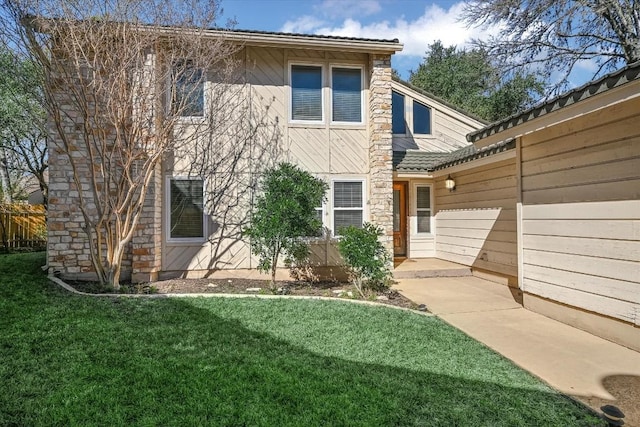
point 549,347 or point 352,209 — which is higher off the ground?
point 352,209

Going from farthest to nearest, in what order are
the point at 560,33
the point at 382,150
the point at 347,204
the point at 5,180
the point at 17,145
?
the point at 5,180, the point at 17,145, the point at 560,33, the point at 347,204, the point at 382,150

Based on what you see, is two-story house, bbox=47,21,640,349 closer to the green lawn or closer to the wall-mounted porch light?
the wall-mounted porch light

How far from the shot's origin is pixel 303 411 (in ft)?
8.72

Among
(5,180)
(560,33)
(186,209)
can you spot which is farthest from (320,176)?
(5,180)

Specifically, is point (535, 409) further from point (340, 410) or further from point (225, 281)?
point (225, 281)

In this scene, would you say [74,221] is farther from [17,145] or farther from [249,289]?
[17,145]

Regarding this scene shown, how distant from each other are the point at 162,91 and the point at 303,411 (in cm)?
658

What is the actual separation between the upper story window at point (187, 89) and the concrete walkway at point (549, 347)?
6033mm

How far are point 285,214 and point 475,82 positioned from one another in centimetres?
Result: 1311

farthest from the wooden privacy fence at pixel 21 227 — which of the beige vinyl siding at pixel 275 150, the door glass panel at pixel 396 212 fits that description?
Answer: the door glass panel at pixel 396 212

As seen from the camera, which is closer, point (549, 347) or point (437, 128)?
point (549, 347)

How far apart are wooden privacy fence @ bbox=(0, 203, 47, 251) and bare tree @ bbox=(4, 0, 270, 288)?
7.20 metres

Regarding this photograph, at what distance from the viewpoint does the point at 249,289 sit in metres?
7.07

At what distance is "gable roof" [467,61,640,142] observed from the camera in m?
3.41
